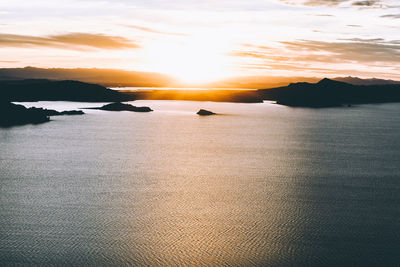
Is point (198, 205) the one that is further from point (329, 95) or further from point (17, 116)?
point (329, 95)

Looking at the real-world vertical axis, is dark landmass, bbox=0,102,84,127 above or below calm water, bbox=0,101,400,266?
above

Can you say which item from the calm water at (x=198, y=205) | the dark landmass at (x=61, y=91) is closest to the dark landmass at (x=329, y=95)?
the dark landmass at (x=61, y=91)

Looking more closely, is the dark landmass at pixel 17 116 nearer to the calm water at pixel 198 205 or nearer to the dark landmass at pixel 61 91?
the calm water at pixel 198 205

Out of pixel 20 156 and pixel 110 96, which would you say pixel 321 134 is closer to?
pixel 20 156

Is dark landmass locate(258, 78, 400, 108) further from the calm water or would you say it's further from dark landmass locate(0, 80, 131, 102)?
the calm water

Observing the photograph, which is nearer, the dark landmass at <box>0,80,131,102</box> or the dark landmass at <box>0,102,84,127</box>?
the dark landmass at <box>0,102,84,127</box>

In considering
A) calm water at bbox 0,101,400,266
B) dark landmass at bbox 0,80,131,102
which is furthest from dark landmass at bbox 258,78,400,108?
calm water at bbox 0,101,400,266

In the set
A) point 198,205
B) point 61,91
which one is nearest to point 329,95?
point 61,91

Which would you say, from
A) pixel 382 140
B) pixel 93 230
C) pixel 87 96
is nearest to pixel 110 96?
pixel 87 96
